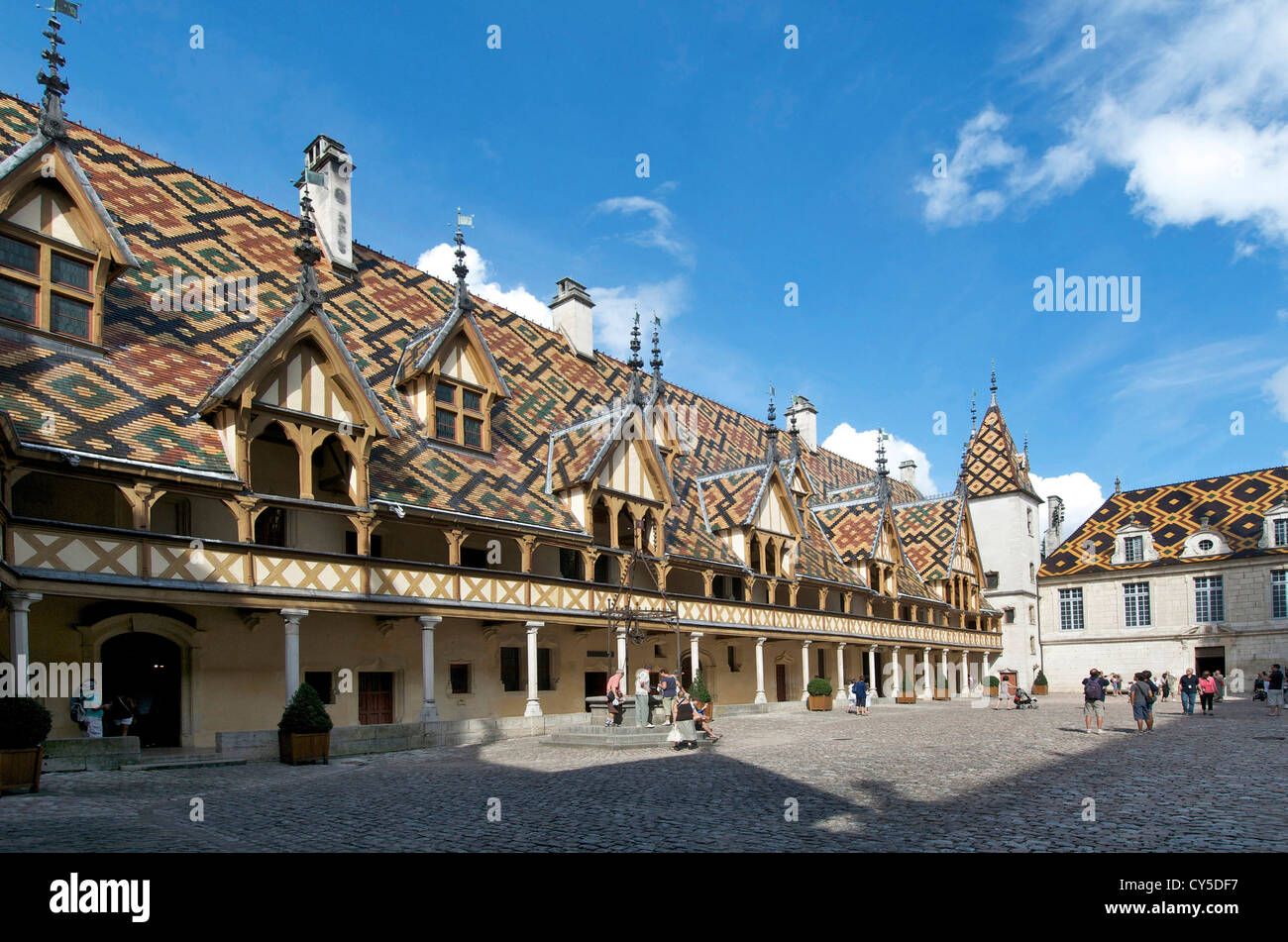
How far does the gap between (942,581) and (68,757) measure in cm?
4305

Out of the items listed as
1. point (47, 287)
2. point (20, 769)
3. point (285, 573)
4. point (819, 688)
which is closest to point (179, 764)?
point (285, 573)

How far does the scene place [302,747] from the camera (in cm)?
1653

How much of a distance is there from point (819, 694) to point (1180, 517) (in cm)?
3418

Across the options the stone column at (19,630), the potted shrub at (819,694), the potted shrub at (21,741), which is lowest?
the potted shrub at (819,694)

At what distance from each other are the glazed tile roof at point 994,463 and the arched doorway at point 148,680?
2015 inches

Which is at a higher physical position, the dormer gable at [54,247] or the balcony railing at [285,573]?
the dormer gable at [54,247]

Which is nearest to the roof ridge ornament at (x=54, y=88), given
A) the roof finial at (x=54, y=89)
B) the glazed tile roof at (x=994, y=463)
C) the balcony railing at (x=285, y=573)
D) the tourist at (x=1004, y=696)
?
the roof finial at (x=54, y=89)

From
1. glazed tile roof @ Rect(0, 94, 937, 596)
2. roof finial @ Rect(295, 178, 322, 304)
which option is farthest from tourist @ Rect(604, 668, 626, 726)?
roof finial @ Rect(295, 178, 322, 304)

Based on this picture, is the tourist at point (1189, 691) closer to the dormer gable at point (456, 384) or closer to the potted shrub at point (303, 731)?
the dormer gable at point (456, 384)

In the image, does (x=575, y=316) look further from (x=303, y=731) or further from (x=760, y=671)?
(x=303, y=731)

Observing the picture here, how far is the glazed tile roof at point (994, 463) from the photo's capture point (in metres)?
60.3

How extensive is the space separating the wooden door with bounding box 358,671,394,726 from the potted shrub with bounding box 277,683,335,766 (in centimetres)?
469

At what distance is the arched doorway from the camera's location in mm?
17453
